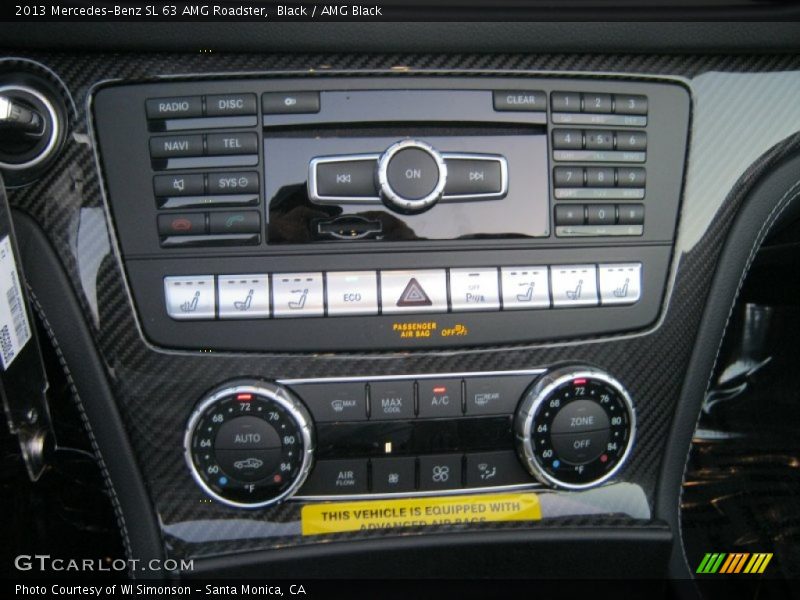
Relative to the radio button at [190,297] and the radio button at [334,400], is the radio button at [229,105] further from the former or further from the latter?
the radio button at [334,400]

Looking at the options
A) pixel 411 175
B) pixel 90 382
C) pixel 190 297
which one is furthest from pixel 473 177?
pixel 90 382

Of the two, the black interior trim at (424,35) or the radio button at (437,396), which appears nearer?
the black interior trim at (424,35)

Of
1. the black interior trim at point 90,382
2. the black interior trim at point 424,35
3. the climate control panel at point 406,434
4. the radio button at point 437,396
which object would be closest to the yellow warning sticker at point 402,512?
the climate control panel at point 406,434

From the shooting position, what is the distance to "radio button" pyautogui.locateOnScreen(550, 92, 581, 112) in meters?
1.01

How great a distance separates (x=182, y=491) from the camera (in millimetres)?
1082

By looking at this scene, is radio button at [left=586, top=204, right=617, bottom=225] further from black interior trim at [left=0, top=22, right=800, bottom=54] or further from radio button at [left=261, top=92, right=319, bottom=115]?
radio button at [left=261, top=92, right=319, bottom=115]

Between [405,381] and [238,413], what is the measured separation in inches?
9.1

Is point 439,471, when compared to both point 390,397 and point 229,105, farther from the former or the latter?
point 229,105

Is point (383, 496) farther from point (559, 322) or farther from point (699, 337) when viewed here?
point (699, 337)

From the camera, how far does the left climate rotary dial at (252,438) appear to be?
3.30 feet

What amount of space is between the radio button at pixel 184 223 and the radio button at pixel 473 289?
34cm

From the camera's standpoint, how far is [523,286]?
102 cm


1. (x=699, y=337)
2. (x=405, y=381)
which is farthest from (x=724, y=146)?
(x=405, y=381)

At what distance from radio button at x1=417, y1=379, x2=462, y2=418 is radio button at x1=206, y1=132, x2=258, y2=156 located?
39 centimetres
